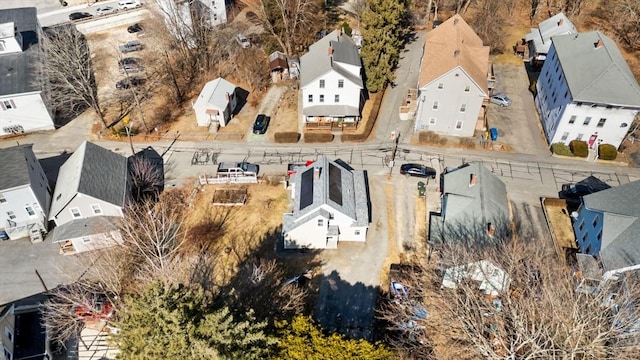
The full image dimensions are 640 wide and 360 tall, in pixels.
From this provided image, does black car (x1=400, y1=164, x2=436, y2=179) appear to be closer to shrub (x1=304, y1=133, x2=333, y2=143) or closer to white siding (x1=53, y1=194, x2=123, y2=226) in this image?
shrub (x1=304, y1=133, x2=333, y2=143)

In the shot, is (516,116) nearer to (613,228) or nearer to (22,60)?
(613,228)

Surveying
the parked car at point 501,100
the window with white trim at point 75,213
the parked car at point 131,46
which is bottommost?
the window with white trim at point 75,213

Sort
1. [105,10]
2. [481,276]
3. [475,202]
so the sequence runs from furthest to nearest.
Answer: [105,10] < [475,202] < [481,276]

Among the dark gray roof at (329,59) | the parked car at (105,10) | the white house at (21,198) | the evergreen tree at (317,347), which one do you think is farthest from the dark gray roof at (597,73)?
the parked car at (105,10)

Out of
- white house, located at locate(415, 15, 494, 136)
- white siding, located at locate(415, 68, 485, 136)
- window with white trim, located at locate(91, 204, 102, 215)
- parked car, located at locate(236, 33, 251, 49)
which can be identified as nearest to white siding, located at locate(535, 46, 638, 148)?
white house, located at locate(415, 15, 494, 136)

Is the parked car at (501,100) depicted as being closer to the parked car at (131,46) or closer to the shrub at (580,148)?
the shrub at (580,148)

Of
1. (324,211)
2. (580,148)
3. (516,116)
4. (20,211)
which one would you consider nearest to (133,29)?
(20,211)
